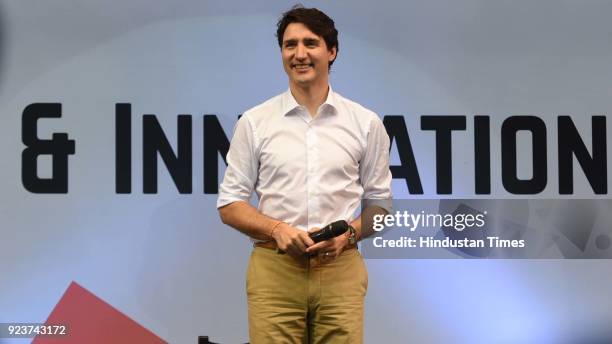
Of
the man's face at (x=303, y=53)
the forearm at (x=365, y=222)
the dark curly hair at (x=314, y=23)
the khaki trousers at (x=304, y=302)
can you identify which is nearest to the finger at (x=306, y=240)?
the khaki trousers at (x=304, y=302)

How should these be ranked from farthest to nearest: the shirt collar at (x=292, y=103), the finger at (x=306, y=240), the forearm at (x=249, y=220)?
the shirt collar at (x=292, y=103) < the forearm at (x=249, y=220) < the finger at (x=306, y=240)

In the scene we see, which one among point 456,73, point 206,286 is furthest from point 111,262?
point 456,73

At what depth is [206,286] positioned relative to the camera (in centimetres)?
352

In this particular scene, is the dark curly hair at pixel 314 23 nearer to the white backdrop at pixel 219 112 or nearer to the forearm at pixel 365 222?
the forearm at pixel 365 222

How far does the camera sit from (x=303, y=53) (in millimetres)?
2244

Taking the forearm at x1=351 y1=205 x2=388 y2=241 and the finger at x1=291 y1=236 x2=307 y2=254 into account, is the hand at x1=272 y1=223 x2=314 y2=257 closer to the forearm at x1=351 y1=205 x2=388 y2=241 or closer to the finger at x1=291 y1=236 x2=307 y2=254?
the finger at x1=291 y1=236 x2=307 y2=254

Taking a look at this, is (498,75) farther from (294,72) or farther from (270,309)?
(270,309)

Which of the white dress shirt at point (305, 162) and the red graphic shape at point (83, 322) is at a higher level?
the white dress shirt at point (305, 162)

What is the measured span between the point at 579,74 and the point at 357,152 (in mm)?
1694

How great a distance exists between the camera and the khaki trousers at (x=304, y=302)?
217 centimetres

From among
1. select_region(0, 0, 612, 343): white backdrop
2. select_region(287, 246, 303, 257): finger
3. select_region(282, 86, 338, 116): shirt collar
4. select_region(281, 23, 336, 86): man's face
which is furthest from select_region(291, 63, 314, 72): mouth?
select_region(0, 0, 612, 343): white backdrop

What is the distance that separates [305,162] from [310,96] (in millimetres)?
224

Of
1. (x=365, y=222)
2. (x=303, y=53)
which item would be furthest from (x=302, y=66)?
(x=365, y=222)

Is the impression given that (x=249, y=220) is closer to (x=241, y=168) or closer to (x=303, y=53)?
(x=241, y=168)
